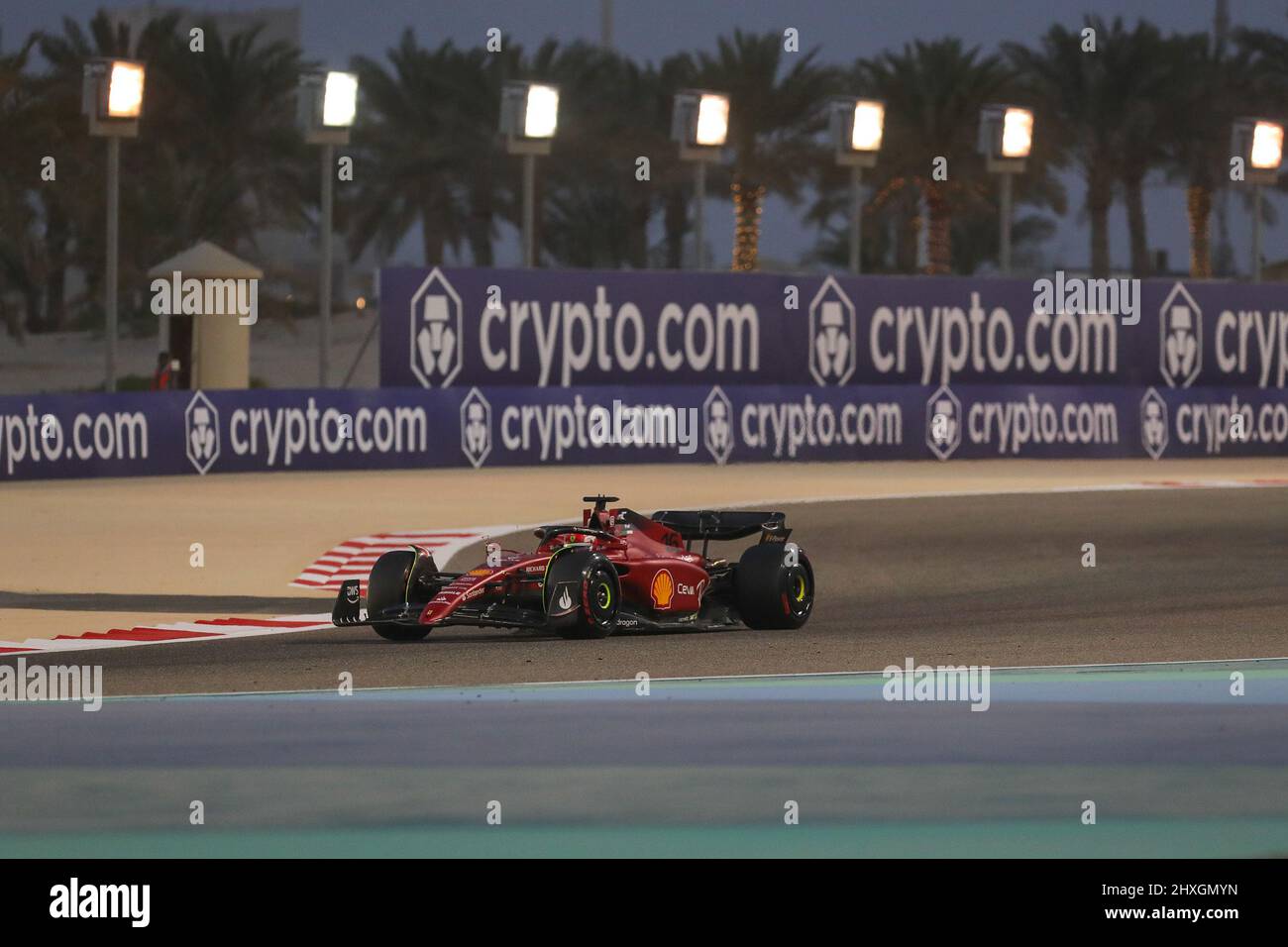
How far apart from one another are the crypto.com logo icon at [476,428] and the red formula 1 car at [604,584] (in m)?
16.5

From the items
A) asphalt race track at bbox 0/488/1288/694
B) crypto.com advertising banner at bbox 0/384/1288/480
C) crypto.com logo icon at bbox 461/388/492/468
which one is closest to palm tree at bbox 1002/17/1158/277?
crypto.com advertising banner at bbox 0/384/1288/480

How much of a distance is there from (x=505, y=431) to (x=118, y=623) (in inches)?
656

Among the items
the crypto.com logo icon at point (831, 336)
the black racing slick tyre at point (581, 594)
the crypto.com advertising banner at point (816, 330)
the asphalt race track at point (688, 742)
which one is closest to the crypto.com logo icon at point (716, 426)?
the crypto.com advertising banner at point (816, 330)

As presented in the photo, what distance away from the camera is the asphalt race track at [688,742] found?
8031 millimetres

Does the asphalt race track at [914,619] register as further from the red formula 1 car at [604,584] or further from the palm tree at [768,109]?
the palm tree at [768,109]

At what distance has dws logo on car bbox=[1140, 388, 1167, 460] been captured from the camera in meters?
35.5

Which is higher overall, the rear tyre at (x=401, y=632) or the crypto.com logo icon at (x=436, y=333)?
the crypto.com logo icon at (x=436, y=333)

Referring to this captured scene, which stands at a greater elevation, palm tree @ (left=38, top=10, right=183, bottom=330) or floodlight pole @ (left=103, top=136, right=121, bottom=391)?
palm tree @ (left=38, top=10, right=183, bottom=330)

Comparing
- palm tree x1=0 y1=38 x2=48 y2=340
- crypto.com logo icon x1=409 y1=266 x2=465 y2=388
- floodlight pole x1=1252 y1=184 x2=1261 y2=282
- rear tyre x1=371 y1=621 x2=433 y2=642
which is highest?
palm tree x1=0 y1=38 x2=48 y2=340

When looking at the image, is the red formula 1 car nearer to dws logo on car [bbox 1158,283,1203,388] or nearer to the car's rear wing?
the car's rear wing

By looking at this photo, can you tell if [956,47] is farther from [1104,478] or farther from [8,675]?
[8,675]

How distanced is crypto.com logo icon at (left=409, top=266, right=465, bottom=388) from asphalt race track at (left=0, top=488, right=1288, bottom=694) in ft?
27.6

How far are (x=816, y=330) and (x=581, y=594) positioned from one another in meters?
21.0
